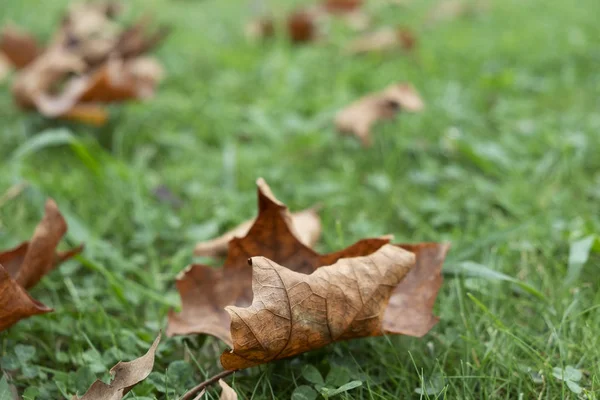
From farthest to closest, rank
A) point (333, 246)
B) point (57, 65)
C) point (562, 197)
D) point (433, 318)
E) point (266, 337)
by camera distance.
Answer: point (57, 65), point (562, 197), point (333, 246), point (433, 318), point (266, 337)

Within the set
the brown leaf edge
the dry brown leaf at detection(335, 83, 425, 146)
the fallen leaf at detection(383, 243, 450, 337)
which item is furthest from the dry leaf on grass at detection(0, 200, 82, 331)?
the dry brown leaf at detection(335, 83, 425, 146)

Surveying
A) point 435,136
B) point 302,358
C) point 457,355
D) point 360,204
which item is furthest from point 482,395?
point 435,136

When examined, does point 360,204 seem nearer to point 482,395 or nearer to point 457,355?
point 457,355

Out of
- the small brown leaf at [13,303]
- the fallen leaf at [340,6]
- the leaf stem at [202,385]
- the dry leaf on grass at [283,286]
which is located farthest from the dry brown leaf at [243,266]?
the fallen leaf at [340,6]

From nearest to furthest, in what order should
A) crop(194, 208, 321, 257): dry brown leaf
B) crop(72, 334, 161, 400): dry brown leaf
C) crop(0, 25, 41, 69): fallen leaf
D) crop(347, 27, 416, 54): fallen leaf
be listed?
crop(72, 334, 161, 400): dry brown leaf < crop(194, 208, 321, 257): dry brown leaf < crop(0, 25, 41, 69): fallen leaf < crop(347, 27, 416, 54): fallen leaf

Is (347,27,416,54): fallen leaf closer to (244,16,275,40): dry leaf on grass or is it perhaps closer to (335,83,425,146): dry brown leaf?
(244,16,275,40): dry leaf on grass

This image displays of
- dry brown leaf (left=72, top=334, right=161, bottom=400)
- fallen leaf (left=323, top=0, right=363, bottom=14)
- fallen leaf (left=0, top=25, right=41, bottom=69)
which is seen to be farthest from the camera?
fallen leaf (left=323, top=0, right=363, bottom=14)
